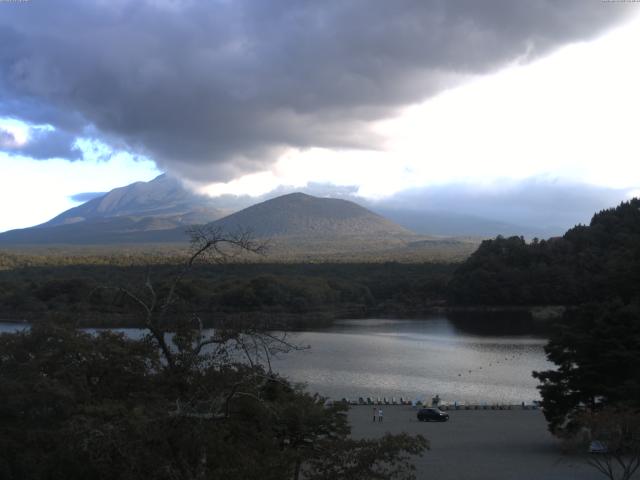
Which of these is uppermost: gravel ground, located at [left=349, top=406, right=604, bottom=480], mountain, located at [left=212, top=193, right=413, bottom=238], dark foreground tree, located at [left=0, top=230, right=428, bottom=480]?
mountain, located at [left=212, top=193, right=413, bottom=238]

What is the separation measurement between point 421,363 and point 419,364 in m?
0.26

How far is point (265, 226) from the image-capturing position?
164m

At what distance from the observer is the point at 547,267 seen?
2029 inches

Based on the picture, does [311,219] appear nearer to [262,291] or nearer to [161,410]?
[262,291]

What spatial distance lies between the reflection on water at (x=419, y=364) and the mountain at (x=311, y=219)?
11982 cm

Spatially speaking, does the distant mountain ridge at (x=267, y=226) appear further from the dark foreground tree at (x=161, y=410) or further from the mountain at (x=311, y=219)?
the dark foreground tree at (x=161, y=410)

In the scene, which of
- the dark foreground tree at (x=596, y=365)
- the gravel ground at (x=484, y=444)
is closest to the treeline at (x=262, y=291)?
the gravel ground at (x=484, y=444)

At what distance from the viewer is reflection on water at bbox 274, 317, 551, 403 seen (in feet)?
75.3

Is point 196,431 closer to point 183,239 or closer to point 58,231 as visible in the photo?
point 183,239

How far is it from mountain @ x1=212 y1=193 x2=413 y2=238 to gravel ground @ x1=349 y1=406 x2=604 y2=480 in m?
137

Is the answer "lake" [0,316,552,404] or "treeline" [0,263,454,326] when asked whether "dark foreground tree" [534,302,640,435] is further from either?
"treeline" [0,263,454,326]

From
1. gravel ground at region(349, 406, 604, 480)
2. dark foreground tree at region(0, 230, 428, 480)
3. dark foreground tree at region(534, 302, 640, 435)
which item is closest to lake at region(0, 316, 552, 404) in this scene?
gravel ground at region(349, 406, 604, 480)

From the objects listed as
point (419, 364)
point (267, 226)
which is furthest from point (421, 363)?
point (267, 226)

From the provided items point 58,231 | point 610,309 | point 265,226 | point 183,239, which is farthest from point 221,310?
point 58,231
